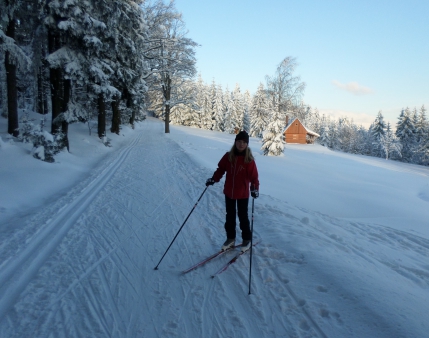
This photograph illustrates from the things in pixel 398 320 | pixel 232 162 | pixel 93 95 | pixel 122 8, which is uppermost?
pixel 122 8

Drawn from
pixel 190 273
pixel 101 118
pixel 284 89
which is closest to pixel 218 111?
pixel 284 89

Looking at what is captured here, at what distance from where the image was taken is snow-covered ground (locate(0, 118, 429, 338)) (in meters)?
3.08

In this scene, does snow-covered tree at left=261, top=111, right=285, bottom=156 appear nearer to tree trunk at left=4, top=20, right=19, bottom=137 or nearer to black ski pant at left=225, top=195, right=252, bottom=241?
tree trunk at left=4, top=20, right=19, bottom=137

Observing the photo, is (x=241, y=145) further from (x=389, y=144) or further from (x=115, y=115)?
(x=389, y=144)

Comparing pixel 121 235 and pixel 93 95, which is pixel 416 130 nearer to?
pixel 93 95

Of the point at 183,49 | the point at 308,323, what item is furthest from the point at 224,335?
the point at 183,49

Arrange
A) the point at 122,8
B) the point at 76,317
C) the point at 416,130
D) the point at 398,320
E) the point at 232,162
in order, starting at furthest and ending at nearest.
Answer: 1. the point at 416,130
2. the point at 122,8
3. the point at 232,162
4. the point at 76,317
5. the point at 398,320

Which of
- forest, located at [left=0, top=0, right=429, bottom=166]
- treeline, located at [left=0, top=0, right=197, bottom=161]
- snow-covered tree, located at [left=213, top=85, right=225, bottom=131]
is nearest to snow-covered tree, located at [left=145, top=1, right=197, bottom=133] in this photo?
forest, located at [left=0, top=0, right=429, bottom=166]

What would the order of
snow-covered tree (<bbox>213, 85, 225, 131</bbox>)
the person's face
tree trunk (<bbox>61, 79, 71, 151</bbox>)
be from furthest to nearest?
snow-covered tree (<bbox>213, 85, 225, 131</bbox>) < tree trunk (<bbox>61, 79, 71, 151</bbox>) < the person's face

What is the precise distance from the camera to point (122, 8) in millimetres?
16062

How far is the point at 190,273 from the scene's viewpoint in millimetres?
4176

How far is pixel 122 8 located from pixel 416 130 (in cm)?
5838

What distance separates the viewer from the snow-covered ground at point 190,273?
308 cm

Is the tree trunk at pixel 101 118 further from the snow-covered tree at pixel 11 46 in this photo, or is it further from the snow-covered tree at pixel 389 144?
the snow-covered tree at pixel 389 144
